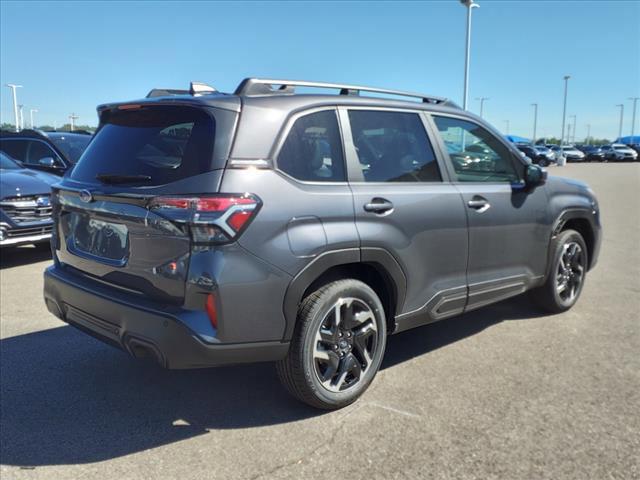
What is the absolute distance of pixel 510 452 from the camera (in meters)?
2.84

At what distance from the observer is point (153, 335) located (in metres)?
2.76

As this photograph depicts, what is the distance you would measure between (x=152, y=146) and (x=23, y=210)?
16.2 ft

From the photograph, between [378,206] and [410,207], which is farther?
[410,207]

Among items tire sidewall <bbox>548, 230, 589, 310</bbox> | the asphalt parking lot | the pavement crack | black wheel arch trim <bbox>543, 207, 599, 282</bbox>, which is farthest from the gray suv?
tire sidewall <bbox>548, 230, 589, 310</bbox>

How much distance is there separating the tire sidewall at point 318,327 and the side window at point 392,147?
2.27ft

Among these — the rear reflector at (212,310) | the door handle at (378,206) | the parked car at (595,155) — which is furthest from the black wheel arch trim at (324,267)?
the parked car at (595,155)

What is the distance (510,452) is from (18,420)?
2.74m

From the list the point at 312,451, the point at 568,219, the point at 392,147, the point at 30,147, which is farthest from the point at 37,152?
the point at 312,451

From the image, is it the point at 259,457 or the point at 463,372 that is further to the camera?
the point at 463,372

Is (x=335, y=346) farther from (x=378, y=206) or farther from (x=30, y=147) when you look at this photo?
(x=30, y=147)

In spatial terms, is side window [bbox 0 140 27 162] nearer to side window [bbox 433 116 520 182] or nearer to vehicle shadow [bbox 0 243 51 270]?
vehicle shadow [bbox 0 243 51 270]

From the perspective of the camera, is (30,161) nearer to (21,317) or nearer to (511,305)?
(21,317)

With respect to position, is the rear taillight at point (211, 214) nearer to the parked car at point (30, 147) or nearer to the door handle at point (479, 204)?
the door handle at point (479, 204)

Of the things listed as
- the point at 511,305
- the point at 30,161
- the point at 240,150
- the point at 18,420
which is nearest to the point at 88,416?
the point at 18,420
